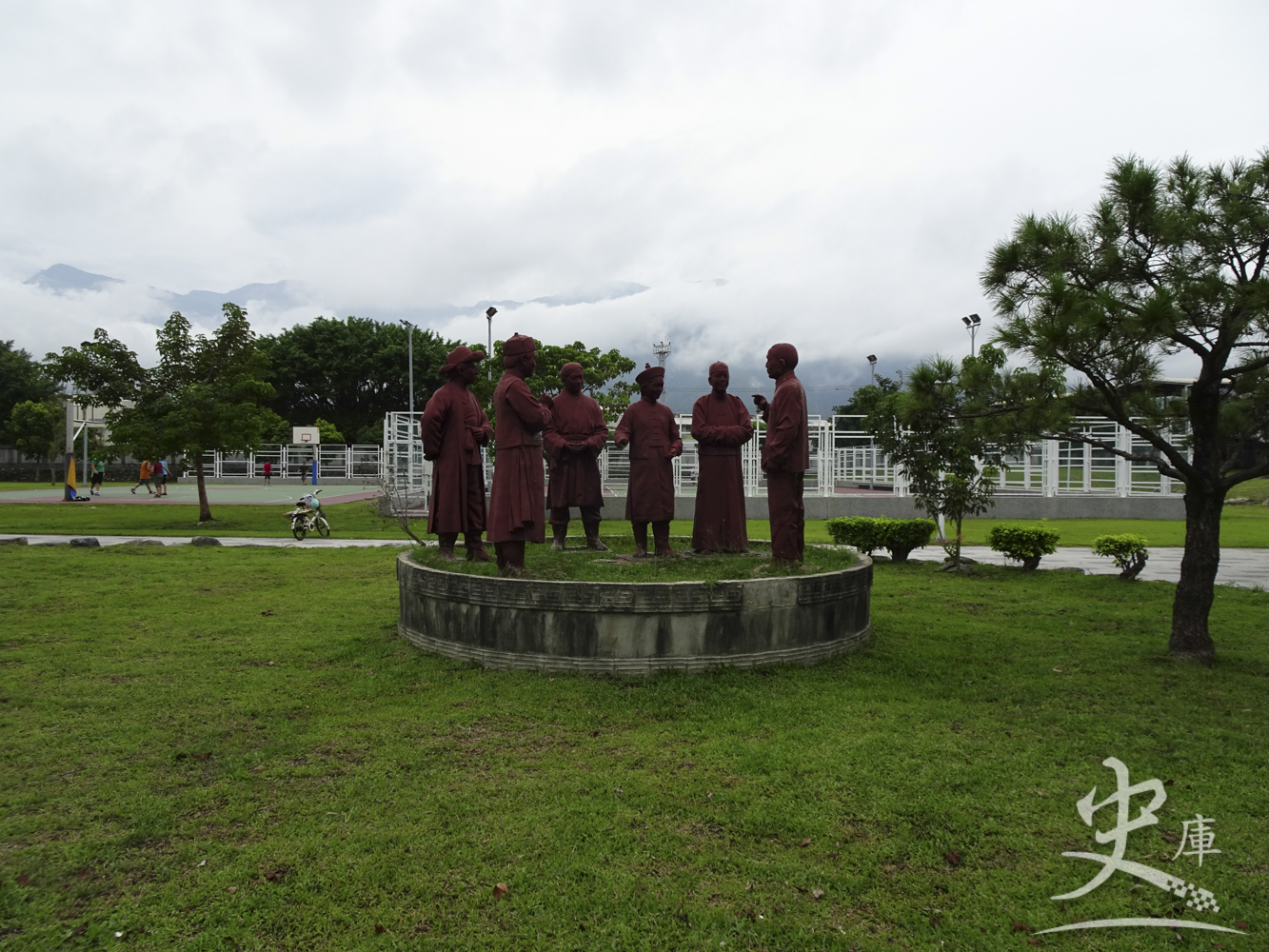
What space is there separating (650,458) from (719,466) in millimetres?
672

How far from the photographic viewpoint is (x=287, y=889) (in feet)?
9.69

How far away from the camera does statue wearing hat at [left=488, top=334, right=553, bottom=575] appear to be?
20.4 feet

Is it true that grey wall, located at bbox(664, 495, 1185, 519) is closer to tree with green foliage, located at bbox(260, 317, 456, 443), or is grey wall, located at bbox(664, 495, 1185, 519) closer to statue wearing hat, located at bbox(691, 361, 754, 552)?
statue wearing hat, located at bbox(691, 361, 754, 552)

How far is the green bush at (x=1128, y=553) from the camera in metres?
10.7

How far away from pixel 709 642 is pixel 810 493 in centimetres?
1632

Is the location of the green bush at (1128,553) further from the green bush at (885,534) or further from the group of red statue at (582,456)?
the group of red statue at (582,456)

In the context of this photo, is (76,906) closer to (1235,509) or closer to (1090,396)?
(1090,396)

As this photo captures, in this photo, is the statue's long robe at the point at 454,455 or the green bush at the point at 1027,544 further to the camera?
the green bush at the point at 1027,544

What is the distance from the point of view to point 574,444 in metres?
7.88

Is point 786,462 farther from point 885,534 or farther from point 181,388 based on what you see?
point 181,388

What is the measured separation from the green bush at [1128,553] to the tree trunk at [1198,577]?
496 centimetres

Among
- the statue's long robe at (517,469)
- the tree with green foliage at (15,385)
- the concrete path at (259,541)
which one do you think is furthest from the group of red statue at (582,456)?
the tree with green foliage at (15,385)

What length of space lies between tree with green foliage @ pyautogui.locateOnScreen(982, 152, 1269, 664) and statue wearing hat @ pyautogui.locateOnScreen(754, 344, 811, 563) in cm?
169

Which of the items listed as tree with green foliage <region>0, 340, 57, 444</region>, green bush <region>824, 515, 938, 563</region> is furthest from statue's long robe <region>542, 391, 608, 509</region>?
tree with green foliage <region>0, 340, 57, 444</region>
